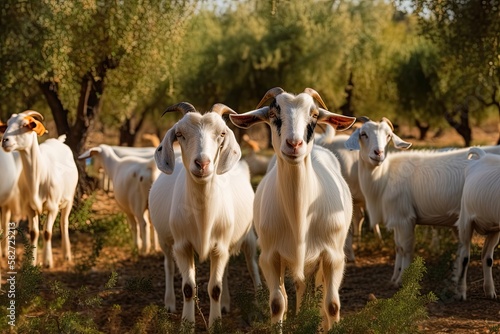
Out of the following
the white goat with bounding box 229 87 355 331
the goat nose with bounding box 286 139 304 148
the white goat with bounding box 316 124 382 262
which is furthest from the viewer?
the white goat with bounding box 316 124 382 262

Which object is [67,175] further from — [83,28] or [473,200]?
[473,200]

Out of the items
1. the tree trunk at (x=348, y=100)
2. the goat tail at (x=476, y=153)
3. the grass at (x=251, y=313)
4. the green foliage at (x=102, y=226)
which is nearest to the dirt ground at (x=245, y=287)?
the green foliage at (x=102, y=226)

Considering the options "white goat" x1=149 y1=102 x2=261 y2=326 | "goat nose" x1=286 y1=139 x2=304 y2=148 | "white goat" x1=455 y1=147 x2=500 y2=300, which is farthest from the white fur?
"goat nose" x1=286 y1=139 x2=304 y2=148

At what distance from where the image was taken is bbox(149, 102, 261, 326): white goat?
6.54 m

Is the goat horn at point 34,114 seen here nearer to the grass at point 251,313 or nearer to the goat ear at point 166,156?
the grass at point 251,313

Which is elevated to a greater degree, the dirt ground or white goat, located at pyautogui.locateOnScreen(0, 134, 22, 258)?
white goat, located at pyautogui.locateOnScreen(0, 134, 22, 258)

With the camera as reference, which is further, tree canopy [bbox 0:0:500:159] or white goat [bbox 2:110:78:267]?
tree canopy [bbox 0:0:500:159]

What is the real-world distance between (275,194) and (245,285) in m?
1.39

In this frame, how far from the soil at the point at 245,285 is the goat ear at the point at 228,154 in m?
1.17

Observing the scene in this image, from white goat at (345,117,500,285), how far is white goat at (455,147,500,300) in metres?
0.91

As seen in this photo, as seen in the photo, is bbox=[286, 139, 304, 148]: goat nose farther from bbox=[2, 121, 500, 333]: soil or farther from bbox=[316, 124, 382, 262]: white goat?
bbox=[316, 124, 382, 262]: white goat

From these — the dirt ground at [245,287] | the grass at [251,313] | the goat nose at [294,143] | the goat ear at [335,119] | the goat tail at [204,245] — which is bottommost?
the dirt ground at [245,287]

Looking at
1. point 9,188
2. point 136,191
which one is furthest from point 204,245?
point 136,191

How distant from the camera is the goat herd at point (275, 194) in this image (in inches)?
242
